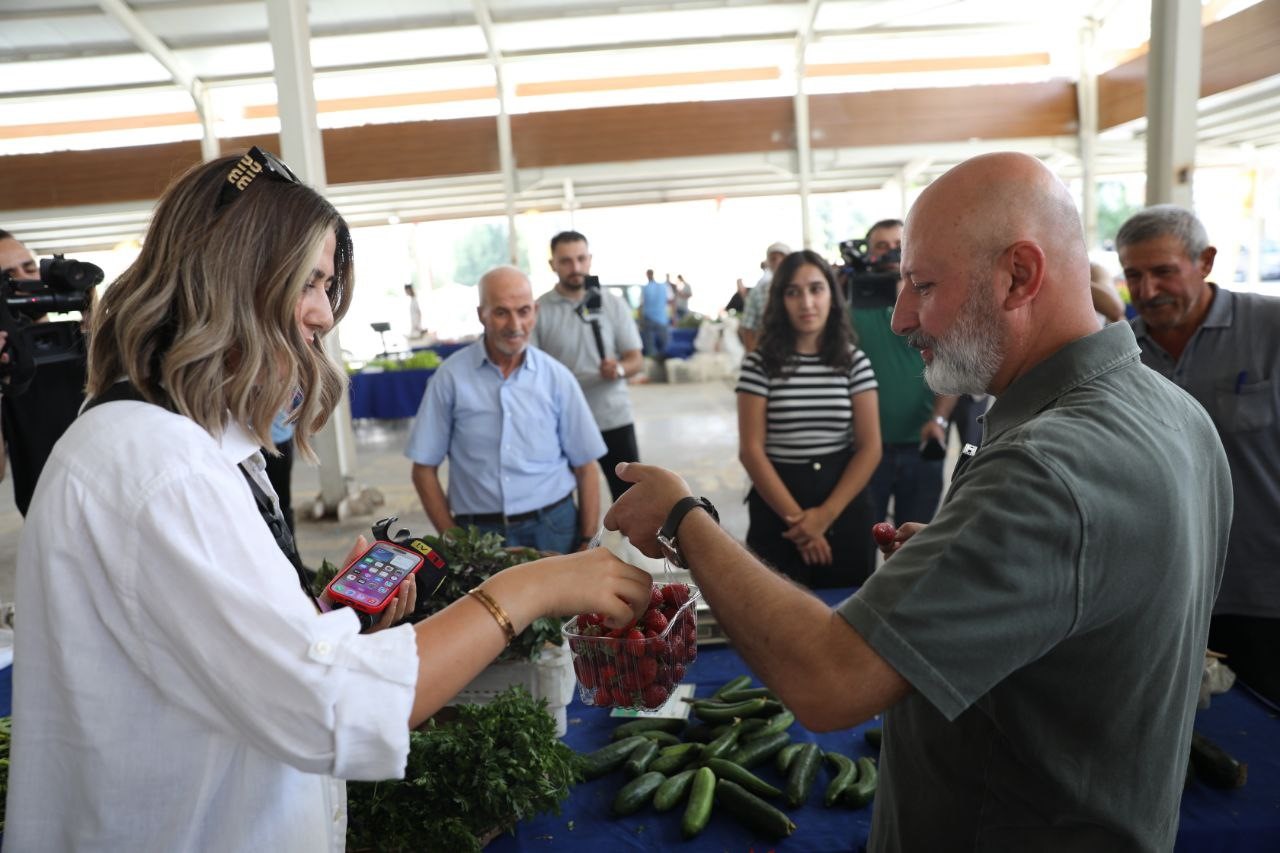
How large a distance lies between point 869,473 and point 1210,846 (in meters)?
2.01

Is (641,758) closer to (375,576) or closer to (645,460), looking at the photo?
(375,576)

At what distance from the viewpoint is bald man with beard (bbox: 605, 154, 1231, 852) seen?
1022mm

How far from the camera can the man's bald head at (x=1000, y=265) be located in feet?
3.98

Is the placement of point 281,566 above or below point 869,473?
above

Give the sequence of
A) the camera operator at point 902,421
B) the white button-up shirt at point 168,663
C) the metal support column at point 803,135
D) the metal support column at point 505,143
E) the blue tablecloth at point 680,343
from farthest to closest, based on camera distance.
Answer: the blue tablecloth at point 680,343 → the metal support column at point 803,135 → the metal support column at point 505,143 → the camera operator at point 902,421 → the white button-up shirt at point 168,663

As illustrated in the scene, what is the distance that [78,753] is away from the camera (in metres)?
1.03

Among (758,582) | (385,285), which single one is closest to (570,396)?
(758,582)

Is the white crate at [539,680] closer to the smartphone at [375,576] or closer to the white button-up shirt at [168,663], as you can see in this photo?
the smartphone at [375,576]

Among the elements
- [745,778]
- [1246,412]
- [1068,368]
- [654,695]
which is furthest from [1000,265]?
[1246,412]

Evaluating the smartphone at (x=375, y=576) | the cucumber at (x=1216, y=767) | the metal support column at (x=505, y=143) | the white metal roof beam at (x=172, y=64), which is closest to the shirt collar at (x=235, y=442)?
the smartphone at (x=375, y=576)

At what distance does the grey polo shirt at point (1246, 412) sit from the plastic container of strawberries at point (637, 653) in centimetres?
178

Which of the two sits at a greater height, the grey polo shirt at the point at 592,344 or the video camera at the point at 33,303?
the video camera at the point at 33,303

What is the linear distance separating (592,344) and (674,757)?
3.44 meters

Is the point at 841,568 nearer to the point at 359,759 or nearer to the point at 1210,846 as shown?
the point at 1210,846
